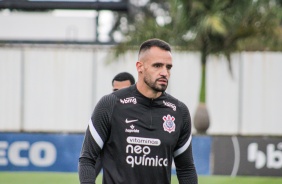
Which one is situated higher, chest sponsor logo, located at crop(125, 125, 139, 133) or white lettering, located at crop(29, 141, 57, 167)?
chest sponsor logo, located at crop(125, 125, 139, 133)

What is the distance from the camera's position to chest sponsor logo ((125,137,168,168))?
612cm

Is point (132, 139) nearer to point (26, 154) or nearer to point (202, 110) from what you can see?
point (26, 154)

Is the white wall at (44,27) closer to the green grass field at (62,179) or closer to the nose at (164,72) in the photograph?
the green grass field at (62,179)

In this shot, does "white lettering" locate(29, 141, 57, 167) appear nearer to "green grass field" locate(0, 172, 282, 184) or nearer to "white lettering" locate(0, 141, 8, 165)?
"green grass field" locate(0, 172, 282, 184)

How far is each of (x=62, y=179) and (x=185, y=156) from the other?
10872 mm

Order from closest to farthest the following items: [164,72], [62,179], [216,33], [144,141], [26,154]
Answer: [164,72] < [144,141] < [62,179] < [26,154] < [216,33]

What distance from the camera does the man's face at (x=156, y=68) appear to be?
19.8ft

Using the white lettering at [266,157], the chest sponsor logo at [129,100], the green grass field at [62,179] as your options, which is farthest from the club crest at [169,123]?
the white lettering at [266,157]

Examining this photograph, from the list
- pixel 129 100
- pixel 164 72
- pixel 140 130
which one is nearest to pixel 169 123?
pixel 140 130

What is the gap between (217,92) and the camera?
946 inches

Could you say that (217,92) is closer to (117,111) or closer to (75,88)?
(75,88)

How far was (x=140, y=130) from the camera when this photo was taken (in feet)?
20.4

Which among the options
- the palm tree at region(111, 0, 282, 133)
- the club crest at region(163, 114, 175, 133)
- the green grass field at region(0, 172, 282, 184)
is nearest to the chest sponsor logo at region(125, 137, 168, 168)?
the club crest at region(163, 114, 175, 133)

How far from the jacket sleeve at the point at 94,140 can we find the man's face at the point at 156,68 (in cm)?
37
